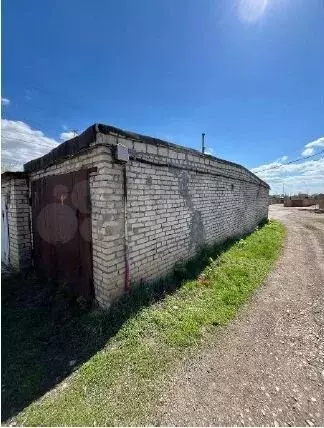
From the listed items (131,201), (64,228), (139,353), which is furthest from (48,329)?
(131,201)

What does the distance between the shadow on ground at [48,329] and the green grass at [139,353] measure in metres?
0.04

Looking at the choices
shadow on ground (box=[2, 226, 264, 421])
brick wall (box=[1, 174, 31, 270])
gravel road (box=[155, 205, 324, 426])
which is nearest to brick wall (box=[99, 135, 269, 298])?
shadow on ground (box=[2, 226, 264, 421])

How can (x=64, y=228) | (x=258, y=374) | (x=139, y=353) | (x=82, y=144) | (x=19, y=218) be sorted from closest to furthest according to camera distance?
1. (x=258, y=374)
2. (x=139, y=353)
3. (x=82, y=144)
4. (x=64, y=228)
5. (x=19, y=218)

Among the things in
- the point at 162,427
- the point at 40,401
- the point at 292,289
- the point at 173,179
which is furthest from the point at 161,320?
the point at 292,289

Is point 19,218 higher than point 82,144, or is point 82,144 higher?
point 82,144

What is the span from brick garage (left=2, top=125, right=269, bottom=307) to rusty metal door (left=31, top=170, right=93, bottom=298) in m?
0.16

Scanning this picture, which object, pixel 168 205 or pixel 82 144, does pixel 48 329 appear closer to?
pixel 82 144

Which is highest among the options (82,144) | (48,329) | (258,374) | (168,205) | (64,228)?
(82,144)

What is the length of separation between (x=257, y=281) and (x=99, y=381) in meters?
3.63

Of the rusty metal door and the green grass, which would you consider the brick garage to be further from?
the green grass

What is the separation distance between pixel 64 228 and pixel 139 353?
237 cm

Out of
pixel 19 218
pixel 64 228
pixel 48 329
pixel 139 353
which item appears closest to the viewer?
pixel 139 353

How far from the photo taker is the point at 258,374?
2545mm

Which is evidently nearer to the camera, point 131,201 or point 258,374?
point 258,374
